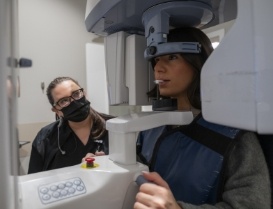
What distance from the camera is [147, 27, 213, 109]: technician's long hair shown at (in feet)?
2.40

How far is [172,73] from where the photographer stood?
754mm

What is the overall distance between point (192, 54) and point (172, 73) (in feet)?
0.27

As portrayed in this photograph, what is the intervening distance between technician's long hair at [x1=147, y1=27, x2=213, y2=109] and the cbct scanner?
0.03 metres

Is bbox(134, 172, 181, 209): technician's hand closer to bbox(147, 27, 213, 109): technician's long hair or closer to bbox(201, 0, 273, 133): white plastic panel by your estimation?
bbox(201, 0, 273, 133): white plastic panel

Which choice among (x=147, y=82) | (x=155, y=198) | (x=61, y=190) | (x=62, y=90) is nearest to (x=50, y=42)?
(x=62, y=90)

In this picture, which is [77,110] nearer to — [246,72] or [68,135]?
[68,135]

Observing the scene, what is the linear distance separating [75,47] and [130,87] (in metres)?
2.06

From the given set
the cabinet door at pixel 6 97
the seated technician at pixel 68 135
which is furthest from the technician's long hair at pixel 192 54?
the seated technician at pixel 68 135

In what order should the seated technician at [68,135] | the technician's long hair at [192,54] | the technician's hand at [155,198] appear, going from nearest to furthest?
the technician's hand at [155,198]
the technician's long hair at [192,54]
the seated technician at [68,135]

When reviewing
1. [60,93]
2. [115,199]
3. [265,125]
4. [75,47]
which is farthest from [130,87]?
[75,47]

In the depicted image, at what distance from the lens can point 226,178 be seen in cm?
58

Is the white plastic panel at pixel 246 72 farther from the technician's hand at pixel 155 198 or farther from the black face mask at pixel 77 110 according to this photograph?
the black face mask at pixel 77 110

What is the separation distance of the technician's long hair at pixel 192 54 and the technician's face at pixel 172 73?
19 mm

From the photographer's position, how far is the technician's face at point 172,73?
752 mm
